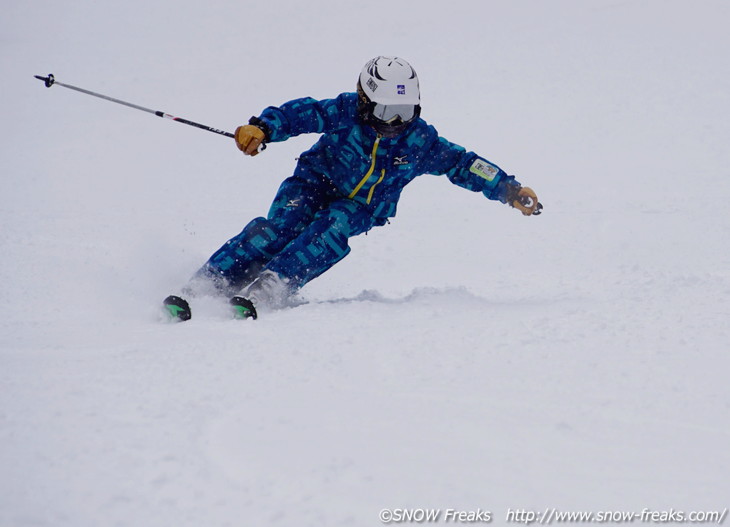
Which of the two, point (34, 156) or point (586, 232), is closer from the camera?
point (586, 232)

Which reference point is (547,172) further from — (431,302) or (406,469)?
(406,469)

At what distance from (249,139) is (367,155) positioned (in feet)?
2.34

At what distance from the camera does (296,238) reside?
4.58m

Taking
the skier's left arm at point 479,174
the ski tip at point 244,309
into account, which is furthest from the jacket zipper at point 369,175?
the ski tip at point 244,309

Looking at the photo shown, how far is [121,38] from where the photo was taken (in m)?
14.9

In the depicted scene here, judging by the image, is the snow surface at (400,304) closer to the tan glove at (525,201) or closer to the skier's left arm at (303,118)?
the tan glove at (525,201)

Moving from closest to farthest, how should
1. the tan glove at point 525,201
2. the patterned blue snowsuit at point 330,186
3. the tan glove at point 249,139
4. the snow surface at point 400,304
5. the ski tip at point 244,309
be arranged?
the snow surface at point 400,304
the ski tip at point 244,309
the tan glove at point 249,139
the patterned blue snowsuit at point 330,186
the tan glove at point 525,201

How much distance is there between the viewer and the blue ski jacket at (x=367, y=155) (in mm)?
4668

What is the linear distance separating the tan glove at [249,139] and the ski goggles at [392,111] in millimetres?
676

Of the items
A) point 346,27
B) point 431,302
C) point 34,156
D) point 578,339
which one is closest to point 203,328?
point 431,302

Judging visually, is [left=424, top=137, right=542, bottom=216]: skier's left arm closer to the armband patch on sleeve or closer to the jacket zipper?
the armband patch on sleeve

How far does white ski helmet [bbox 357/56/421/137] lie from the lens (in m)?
4.47

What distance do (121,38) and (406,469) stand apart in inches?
563

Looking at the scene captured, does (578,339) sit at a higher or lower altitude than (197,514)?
higher
